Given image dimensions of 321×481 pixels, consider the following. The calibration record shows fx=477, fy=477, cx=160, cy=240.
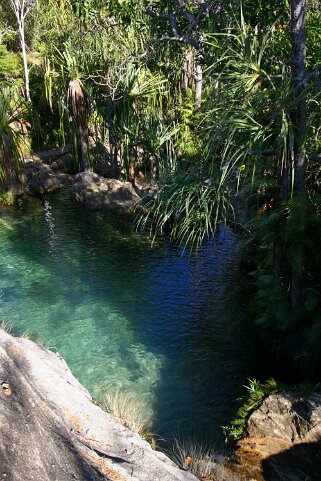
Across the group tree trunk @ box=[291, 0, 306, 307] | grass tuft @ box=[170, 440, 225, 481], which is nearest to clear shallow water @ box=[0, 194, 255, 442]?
grass tuft @ box=[170, 440, 225, 481]

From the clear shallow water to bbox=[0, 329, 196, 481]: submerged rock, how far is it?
1215 millimetres

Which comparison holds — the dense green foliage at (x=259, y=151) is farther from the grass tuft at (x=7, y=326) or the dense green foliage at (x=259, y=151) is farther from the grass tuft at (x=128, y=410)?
the grass tuft at (x=7, y=326)

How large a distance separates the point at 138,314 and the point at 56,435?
4476mm

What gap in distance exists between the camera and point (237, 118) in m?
5.62

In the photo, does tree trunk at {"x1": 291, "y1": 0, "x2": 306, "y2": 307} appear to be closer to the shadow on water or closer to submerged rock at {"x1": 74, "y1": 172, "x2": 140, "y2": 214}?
the shadow on water

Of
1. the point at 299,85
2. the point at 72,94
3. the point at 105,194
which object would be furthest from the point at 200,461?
the point at 72,94

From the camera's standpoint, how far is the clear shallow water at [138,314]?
6.42 metres

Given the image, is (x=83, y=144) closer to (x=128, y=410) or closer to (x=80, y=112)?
(x=80, y=112)

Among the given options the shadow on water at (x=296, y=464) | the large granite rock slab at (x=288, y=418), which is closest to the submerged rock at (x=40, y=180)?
the large granite rock slab at (x=288, y=418)

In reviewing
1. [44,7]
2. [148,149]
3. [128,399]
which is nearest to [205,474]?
[128,399]

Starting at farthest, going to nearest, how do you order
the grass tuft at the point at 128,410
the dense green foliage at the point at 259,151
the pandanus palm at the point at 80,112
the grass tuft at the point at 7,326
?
the pandanus palm at the point at 80,112 → the grass tuft at the point at 7,326 → the dense green foliage at the point at 259,151 → the grass tuft at the point at 128,410

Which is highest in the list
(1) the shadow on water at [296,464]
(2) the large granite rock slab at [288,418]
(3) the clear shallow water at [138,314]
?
(2) the large granite rock slab at [288,418]

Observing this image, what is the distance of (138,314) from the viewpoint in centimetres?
845

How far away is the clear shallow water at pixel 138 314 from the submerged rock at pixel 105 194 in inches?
47.0
